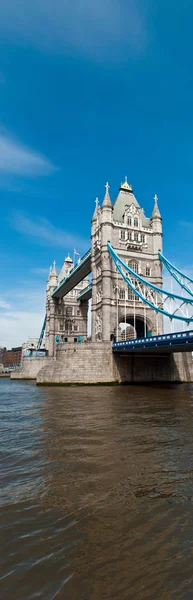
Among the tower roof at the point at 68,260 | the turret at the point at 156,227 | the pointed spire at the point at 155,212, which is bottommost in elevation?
the turret at the point at 156,227

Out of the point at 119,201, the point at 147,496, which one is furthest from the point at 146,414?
the point at 119,201

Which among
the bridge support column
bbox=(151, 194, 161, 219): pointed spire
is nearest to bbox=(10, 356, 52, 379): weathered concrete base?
the bridge support column

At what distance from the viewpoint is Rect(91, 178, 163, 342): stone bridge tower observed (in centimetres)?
4181

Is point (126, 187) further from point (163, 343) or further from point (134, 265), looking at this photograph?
point (163, 343)

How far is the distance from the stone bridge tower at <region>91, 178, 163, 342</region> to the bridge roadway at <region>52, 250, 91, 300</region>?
4.10 meters

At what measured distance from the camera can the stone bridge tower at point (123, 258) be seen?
41.8m

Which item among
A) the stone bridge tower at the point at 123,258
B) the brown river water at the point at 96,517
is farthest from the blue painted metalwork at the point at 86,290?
the brown river water at the point at 96,517

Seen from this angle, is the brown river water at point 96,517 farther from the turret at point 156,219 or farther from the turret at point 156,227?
the turret at point 156,219

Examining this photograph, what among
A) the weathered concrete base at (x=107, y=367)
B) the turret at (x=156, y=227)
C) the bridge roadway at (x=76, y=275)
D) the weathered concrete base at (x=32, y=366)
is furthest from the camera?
the weathered concrete base at (x=32, y=366)

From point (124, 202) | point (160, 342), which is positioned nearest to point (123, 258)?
point (124, 202)

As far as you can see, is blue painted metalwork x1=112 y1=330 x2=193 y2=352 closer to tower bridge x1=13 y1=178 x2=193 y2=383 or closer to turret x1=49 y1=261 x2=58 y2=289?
tower bridge x1=13 y1=178 x2=193 y2=383

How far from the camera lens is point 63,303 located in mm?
73625

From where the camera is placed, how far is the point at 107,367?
35.6m

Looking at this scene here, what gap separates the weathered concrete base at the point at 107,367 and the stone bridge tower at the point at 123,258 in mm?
4860
